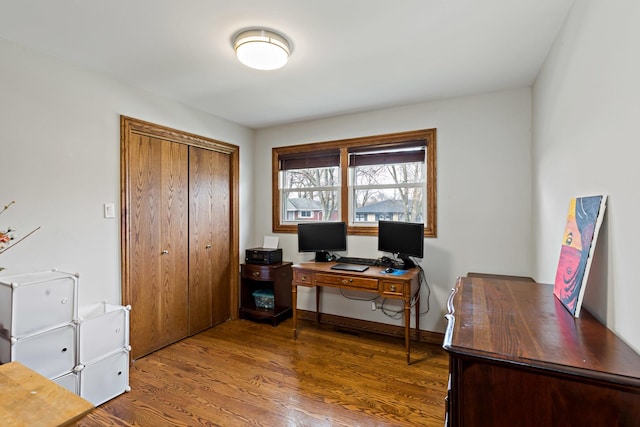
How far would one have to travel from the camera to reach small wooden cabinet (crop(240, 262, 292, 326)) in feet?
11.8

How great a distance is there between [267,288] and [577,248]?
3.25m

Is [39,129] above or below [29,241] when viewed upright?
above

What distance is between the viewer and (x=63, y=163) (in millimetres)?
2246

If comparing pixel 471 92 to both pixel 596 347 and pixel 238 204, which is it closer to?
pixel 596 347

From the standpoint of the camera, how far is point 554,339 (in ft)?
3.30

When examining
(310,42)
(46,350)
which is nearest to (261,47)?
(310,42)

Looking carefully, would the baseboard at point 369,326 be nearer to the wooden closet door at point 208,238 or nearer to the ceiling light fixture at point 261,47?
the wooden closet door at point 208,238

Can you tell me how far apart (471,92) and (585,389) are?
2.66 metres

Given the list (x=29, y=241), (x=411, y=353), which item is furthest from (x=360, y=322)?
(x=29, y=241)

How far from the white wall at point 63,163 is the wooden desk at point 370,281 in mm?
1698

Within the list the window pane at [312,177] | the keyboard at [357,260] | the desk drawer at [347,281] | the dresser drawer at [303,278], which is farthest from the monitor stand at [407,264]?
the window pane at [312,177]

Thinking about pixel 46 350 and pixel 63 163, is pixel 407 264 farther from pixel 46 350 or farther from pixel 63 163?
pixel 63 163

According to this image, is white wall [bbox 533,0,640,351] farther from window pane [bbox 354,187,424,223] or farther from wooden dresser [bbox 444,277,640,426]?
window pane [bbox 354,187,424,223]

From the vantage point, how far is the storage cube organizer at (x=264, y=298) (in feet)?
12.3
